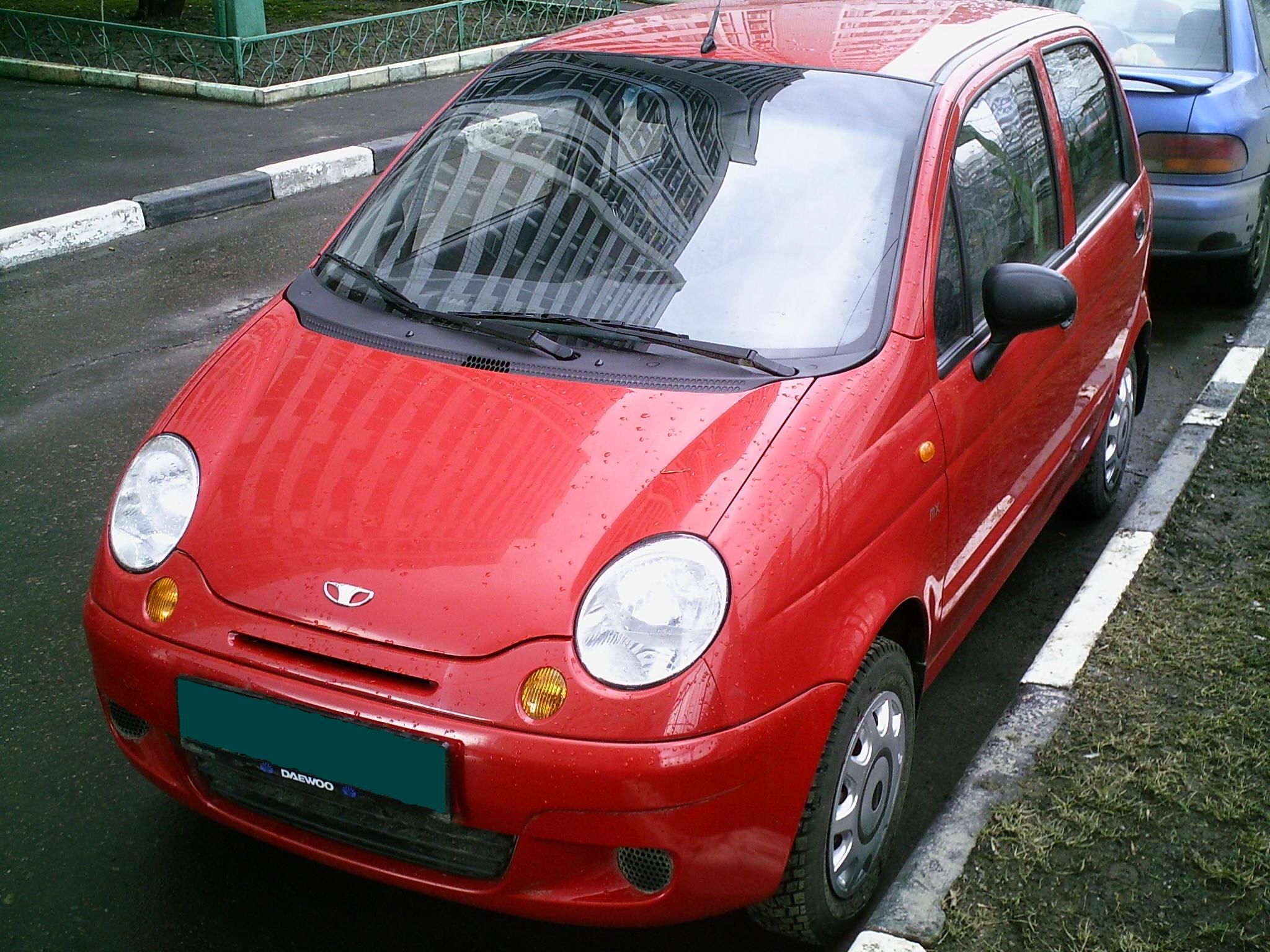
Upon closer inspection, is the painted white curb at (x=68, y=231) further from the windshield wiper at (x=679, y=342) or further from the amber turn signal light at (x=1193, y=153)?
the amber turn signal light at (x=1193, y=153)

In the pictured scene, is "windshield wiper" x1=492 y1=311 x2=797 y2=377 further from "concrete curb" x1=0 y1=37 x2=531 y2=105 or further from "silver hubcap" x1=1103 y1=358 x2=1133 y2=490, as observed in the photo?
"concrete curb" x1=0 y1=37 x2=531 y2=105

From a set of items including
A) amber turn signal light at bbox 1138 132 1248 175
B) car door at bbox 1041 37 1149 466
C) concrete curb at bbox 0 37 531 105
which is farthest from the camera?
concrete curb at bbox 0 37 531 105

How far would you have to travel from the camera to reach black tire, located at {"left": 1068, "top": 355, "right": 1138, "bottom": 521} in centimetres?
413

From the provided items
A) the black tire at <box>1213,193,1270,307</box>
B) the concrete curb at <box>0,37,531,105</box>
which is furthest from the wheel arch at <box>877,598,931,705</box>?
the concrete curb at <box>0,37,531,105</box>

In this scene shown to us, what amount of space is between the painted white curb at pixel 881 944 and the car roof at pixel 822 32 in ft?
6.00

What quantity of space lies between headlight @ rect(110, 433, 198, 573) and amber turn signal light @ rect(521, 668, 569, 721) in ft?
2.43

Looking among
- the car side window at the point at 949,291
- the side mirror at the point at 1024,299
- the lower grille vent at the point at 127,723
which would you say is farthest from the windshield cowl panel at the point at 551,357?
the lower grille vent at the point at 127,723

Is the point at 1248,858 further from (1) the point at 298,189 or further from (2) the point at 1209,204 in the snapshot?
(1) the point at 298,189

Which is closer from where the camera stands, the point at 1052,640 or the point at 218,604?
the point at 218,604

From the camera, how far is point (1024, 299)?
9.04ft

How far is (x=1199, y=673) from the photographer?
329 centimetres

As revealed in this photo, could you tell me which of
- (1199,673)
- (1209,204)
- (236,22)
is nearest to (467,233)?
(1199,673)

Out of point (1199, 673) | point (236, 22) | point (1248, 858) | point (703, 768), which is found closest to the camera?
point (703, 768)

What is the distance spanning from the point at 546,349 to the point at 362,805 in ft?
3.10
